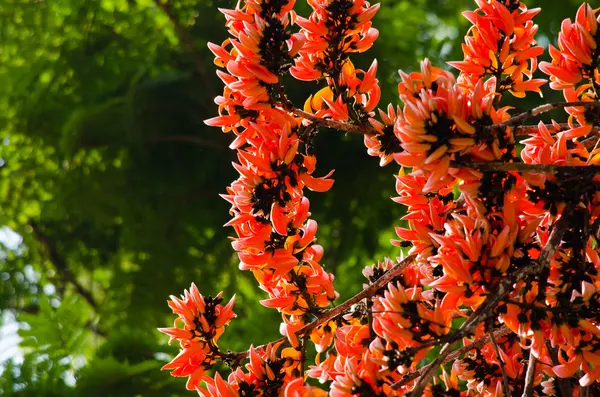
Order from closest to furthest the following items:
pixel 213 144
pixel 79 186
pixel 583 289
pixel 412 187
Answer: pixel 583 289 < pixel 412 187 < pixel 213 144 < pixel 79 186

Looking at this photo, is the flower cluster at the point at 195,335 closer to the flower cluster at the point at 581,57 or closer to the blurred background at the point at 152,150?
the flower cluster at the point at 581,57

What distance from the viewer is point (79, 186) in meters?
3.55

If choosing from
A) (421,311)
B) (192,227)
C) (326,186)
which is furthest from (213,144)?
(421,311)

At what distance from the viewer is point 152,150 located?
11.3ft

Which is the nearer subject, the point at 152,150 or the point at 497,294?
the point at 497,294

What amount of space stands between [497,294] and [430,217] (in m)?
0.26

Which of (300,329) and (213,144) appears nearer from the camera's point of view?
(300,329)

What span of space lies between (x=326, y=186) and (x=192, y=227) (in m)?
2.43

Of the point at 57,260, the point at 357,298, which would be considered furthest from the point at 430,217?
the point at 57,260

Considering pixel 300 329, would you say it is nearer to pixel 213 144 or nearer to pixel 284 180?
pixel 284 180

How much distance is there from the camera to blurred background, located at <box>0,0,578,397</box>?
10.2ft

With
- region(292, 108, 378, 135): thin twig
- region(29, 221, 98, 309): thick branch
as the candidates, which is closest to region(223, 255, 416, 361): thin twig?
region(292, 108, 378, 135): thin twig

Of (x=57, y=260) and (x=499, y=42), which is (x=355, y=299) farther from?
(x=57, y=260)

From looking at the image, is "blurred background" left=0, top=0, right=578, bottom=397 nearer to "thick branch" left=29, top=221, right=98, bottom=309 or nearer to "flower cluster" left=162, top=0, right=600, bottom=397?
"thick branch" left=29, top=221, right=98, bottom=309
